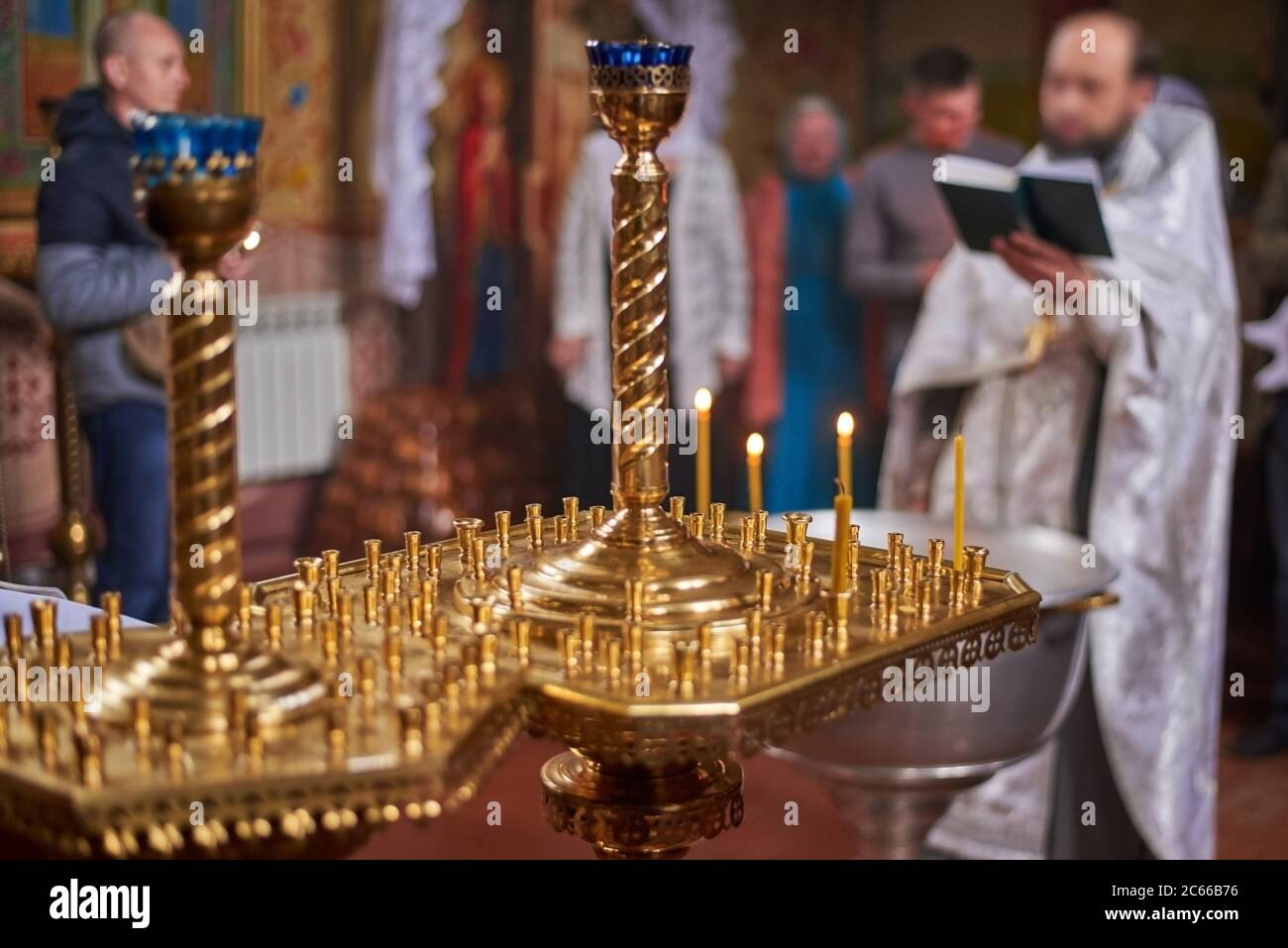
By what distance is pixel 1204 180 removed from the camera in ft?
14.9

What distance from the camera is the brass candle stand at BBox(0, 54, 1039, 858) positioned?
1234mm

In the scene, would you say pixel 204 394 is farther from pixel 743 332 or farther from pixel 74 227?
pixel 743 332

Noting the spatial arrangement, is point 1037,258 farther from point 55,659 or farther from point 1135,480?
point 55,659

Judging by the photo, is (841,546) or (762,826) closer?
(841,546)

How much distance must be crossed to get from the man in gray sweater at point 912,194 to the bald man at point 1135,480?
0.80 metres

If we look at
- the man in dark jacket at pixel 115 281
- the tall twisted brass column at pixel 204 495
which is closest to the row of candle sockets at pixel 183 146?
the tall twisted brass column at pixel 204 495

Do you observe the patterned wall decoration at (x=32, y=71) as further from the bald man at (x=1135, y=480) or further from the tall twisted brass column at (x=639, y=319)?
the tall twisted brass column at (x=639, y=319)

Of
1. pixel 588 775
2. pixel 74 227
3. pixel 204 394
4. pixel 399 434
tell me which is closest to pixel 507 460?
pixel 399 434

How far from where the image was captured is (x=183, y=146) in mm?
1317

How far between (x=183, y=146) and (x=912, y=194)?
14.3 ft

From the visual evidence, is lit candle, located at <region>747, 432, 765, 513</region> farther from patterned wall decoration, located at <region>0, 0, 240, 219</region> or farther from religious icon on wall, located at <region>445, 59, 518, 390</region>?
religious icon on wall, located at <region>445, 59, 518, 390</region>

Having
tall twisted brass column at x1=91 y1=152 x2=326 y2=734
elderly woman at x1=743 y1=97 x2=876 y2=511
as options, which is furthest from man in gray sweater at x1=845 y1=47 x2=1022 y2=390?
tall twisted brass column at x1=91 y1=152 x2=326 y2=734

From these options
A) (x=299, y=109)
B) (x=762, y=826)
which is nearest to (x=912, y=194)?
(x=299, y=109)

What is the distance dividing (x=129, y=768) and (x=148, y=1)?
163 inches
